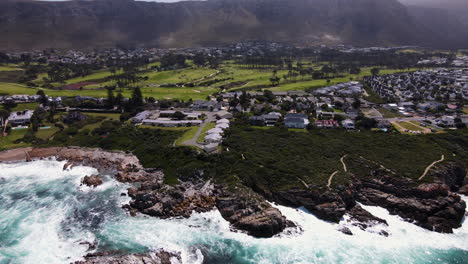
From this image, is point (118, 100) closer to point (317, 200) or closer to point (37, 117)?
point (37, 117)

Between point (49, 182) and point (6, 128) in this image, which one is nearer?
point (49, 182)

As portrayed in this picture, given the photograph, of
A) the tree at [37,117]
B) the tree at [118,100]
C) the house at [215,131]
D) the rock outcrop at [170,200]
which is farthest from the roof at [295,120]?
the tree at [37,117]

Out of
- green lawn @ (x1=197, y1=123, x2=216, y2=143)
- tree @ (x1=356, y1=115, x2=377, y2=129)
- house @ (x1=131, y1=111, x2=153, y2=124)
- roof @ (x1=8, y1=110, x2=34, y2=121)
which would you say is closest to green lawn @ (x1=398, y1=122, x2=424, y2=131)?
tree @ (x1=356, y1=115, x2=377, y2=129)

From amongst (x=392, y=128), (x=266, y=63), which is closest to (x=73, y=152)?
(x=392, y=128)

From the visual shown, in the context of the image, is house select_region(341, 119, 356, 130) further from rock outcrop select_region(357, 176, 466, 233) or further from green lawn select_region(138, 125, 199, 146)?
green lawn select_region(138, 125, 199, 146)

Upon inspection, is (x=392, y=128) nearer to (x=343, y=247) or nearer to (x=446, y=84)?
(x=343, y=247)

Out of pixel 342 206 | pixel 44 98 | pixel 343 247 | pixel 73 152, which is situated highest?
pixel 44 98
